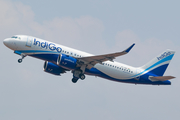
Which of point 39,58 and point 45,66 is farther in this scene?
point 45,66

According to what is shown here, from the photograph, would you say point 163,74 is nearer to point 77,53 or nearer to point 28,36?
point 77,53

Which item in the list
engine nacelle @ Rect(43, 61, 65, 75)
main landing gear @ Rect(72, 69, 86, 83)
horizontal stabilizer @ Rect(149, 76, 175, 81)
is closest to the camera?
main landing gear @ Rect(72, 69, 86, 83)

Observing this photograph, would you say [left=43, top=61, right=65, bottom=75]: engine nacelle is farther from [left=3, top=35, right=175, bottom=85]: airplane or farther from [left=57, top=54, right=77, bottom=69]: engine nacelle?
[left=57, top=54, right=77, bottom=69]: engine nacelle

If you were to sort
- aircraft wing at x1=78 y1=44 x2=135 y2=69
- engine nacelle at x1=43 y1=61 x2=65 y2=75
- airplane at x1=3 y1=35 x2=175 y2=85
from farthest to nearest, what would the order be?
engine nacelle at x1=43 y1=61 x2=65 y2=75 → airplane at x1=3 y1=35 x2=175 y2=85 → aircraft wing at x1=78 y1=44 x2=135 y2=69

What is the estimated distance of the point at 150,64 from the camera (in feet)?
185

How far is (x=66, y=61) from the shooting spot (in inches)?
1875

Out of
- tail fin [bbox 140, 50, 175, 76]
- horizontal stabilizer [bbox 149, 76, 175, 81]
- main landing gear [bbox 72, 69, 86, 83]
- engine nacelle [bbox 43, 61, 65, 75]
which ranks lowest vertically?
main landing gear [bbox 72, 69, 86, 83]

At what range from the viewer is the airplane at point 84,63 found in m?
47.7

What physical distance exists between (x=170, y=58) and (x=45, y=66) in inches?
871

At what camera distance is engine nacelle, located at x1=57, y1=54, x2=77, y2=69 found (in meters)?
47.4

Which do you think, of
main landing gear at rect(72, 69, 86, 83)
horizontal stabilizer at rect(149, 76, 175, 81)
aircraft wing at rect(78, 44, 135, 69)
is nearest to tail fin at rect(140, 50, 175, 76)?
horizontal stabilizer at rect(149, 76, 175, 81)

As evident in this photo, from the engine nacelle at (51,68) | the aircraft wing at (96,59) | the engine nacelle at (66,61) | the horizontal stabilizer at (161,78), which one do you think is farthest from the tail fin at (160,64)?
the engine nacelle at (51,68)

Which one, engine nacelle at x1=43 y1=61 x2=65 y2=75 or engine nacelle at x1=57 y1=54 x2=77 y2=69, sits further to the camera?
engine nacelle at x1=43 y1=61 x2=65 y2=75

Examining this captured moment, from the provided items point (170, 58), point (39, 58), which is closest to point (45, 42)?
point (39, 58)
